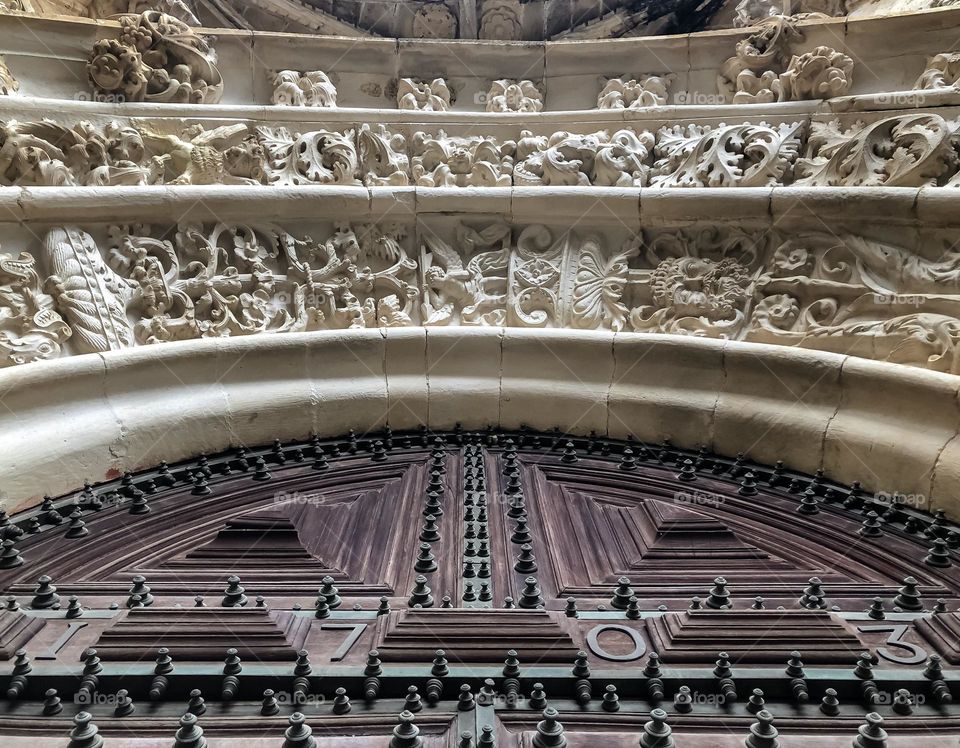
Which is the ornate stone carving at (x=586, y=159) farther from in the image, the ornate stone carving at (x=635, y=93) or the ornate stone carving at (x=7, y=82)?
the ornate stone carving at (x=7, y=82)

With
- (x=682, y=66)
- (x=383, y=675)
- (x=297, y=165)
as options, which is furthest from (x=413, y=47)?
(x=383, y=675)

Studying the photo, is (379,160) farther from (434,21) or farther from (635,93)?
(434,21)

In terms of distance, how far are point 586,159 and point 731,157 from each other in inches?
33.6

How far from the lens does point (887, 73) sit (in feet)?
13.1

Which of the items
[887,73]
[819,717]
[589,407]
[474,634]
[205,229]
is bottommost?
[819,717]

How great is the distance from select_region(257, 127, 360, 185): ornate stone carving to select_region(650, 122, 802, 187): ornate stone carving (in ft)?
6.16

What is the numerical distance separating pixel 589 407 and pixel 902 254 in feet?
5.63

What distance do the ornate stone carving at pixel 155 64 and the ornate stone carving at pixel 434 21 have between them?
190cm

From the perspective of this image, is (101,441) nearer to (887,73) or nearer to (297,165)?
(297,165)

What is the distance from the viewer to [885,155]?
11.3 feet

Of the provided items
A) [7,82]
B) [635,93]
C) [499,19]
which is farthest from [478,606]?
[499,19]

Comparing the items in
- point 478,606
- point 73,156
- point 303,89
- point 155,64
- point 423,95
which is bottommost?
point 478,606

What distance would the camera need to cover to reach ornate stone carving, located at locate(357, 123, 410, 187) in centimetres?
397

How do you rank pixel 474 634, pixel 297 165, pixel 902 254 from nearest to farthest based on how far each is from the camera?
pixel 474 634 < pixel 902 254 < pixel 297 165
